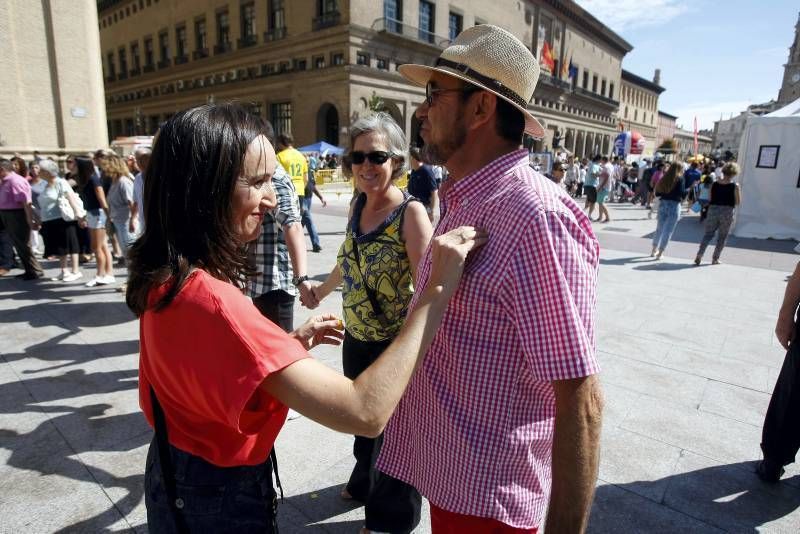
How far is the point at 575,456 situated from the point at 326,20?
3354 centimetres

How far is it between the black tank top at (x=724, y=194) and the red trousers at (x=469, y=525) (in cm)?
903

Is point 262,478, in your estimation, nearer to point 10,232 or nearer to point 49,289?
point 49,289

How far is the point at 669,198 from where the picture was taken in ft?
28.6

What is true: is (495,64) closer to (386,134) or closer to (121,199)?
(386,134)

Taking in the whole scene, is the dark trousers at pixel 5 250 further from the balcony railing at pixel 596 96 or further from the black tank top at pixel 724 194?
the balcony railing at pixel 596 96

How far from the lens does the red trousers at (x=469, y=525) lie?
52.5 inches

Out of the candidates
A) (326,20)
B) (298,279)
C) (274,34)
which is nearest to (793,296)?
(298,279)

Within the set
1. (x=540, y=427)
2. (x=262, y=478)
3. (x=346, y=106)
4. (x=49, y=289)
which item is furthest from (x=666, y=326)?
(x=346, y=106)

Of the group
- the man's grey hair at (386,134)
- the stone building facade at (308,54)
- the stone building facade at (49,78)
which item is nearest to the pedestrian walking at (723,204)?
the man's grey hair at (386,134)

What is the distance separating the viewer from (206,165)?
1.16 m

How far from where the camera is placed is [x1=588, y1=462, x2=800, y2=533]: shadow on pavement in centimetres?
248

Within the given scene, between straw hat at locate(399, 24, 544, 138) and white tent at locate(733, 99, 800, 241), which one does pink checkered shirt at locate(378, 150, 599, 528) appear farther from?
white tent at locate(733, 99, 800, 241)

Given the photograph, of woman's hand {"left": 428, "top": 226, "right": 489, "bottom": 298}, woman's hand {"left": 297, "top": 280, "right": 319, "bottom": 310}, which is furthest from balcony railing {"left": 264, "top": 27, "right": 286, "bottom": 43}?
woman's hand {"left": 428, "top": 226, "right": 489, "bottom": 298}

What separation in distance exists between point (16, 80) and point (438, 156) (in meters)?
19.4
